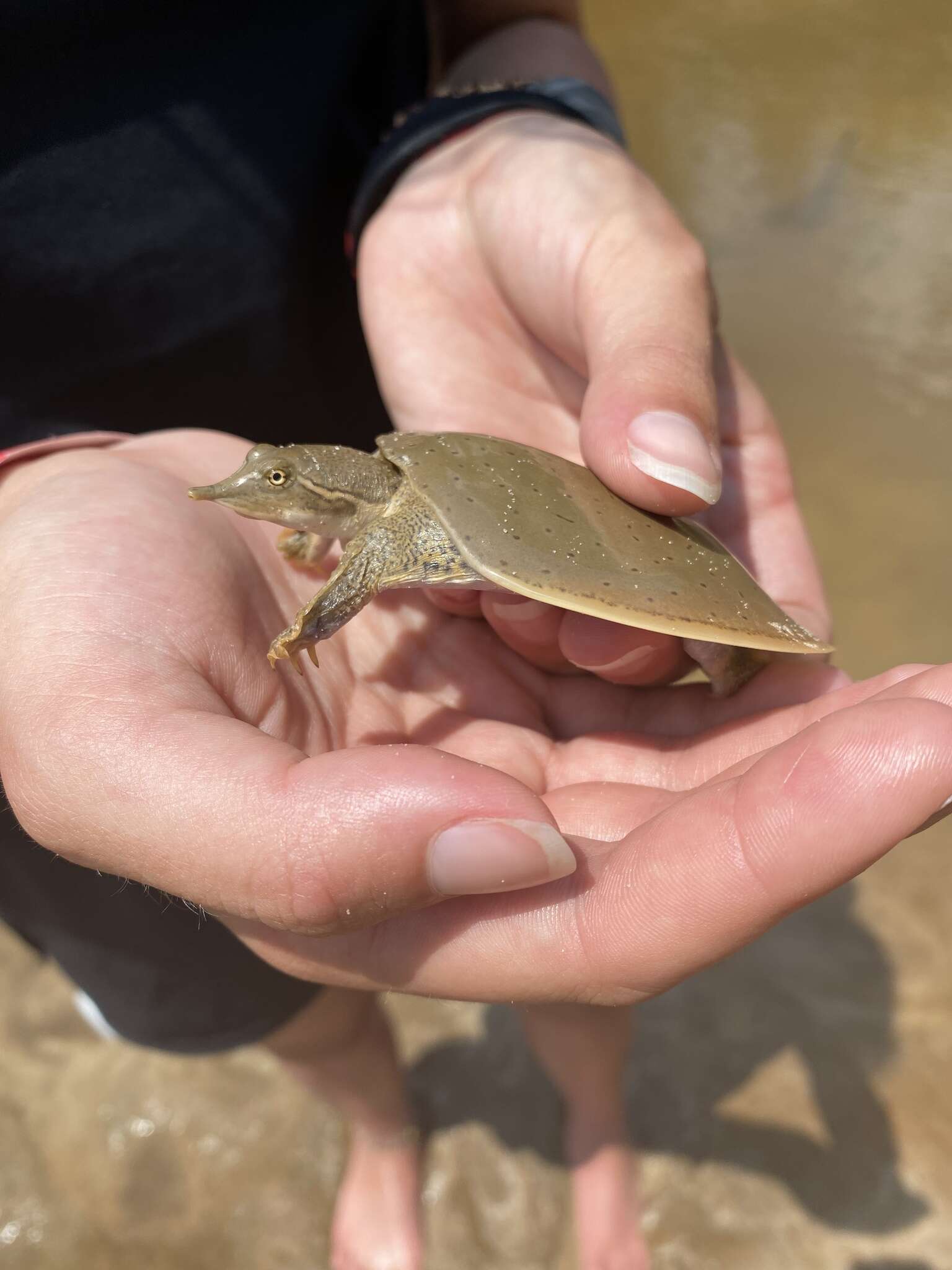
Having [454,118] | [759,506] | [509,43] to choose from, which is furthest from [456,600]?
[509,43]

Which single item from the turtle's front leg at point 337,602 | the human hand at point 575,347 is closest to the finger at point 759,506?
the human hand at point 575,347

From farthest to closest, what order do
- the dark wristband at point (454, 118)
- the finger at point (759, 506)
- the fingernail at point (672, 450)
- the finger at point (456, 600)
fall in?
the dark wristband at point (454, 118) → the finger at point (759, 506) → the finger at point (456, 600) → the fingernail at point (672, 450)

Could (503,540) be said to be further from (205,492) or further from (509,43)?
(509,43)

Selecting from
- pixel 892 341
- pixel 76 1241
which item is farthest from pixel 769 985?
pixel 892 341

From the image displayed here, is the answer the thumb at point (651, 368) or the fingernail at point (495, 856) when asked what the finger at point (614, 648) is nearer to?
the thumb at point (651, 368)

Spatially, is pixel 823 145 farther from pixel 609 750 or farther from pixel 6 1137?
pixel 6 1137

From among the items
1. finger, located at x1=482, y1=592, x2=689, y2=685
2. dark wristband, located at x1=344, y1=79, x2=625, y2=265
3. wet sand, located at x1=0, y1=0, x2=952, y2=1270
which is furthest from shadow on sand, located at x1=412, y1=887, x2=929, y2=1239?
dark wristband, located at x1=344, y1=79, x2=625, y2=265

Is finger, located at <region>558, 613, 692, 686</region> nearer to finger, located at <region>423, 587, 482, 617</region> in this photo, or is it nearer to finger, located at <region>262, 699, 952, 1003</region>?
finger, located at <region>423, 587, 482, 617</region>
